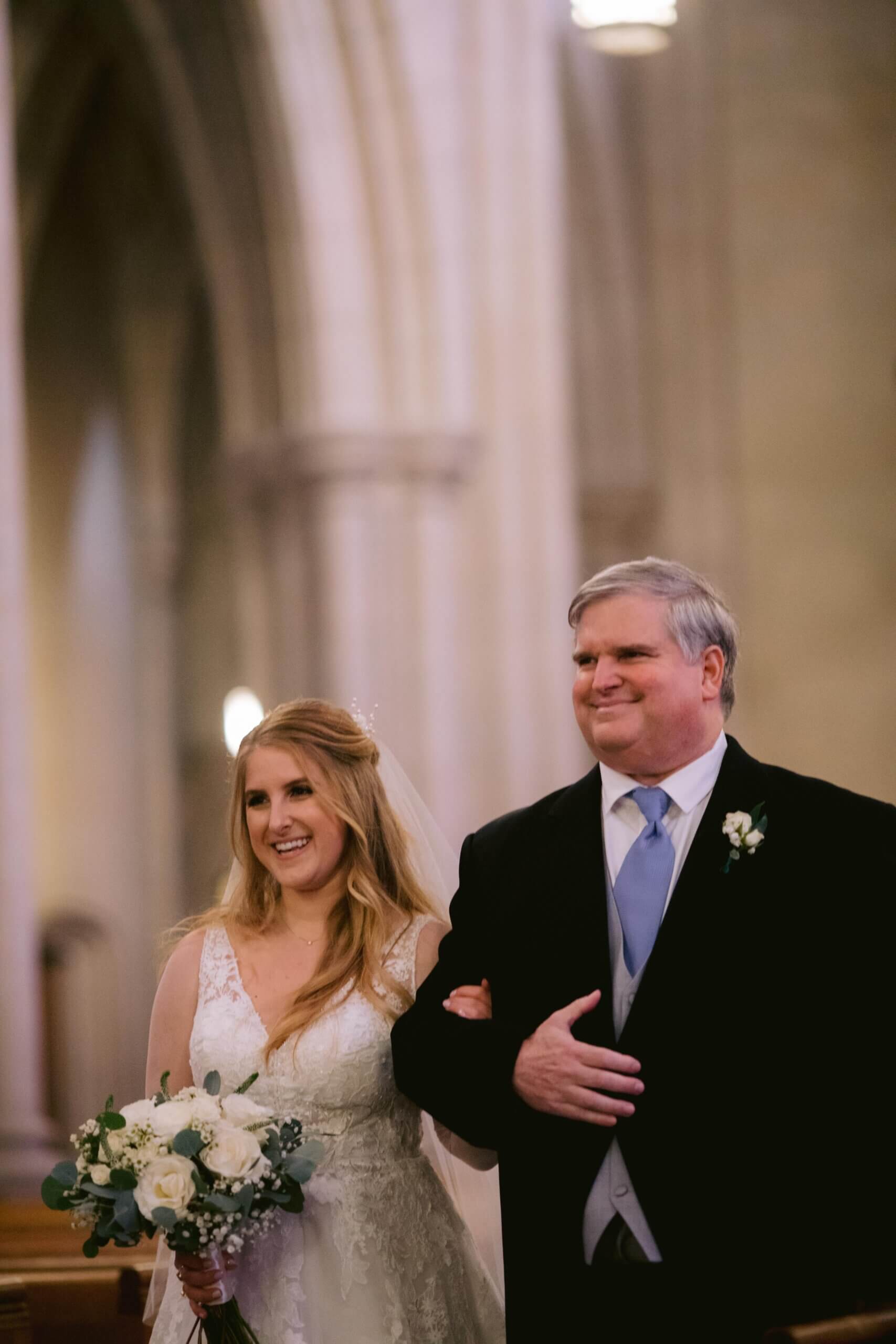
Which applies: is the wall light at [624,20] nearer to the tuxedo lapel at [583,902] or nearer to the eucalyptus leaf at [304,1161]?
the tuxedo lapel at [583,902]

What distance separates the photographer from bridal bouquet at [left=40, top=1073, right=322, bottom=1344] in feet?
9.91

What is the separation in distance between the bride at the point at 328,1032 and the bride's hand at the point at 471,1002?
0.29m

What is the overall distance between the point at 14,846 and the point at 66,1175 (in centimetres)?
310

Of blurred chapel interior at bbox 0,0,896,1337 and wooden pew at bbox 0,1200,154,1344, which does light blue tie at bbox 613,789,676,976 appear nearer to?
wooden pew at bbox 0,1200,154,1344

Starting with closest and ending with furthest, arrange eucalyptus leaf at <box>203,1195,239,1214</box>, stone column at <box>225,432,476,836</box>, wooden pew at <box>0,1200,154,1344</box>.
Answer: eucalyptus leaf at <box>203,1195,239,1214</box> → wooden pew at <box>0,1200,154,1344</box> → stone column at <box>225,432,476,836</box>

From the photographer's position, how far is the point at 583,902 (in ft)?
10.4

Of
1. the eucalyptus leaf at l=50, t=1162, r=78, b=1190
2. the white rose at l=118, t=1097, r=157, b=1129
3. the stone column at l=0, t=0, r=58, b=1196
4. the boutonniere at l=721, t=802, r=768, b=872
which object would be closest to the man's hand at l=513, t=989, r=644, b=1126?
the boutonniere at l=721, t=802, r=768, b=872

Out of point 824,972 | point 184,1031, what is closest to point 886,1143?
point 824,972

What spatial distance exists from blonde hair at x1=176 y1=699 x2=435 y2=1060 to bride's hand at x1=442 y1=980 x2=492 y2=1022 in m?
0.29

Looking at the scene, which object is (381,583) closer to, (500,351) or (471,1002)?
(500,351)

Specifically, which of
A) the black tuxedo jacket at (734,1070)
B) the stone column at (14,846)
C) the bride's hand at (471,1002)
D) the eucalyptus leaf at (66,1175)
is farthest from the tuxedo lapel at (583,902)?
the stone column at (14,846)

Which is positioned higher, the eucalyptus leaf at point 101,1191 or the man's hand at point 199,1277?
the eucalyptus leaf at point 101,1191

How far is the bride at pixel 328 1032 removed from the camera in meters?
3.40

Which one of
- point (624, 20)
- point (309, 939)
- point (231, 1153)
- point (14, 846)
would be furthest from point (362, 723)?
point (624, 20)
